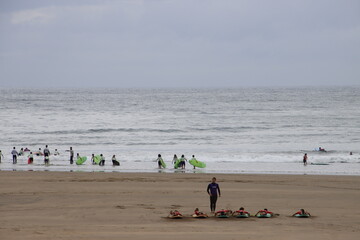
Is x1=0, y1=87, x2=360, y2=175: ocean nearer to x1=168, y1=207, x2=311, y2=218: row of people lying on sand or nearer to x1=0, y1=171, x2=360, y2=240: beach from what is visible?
x1=0, y1=171, x2=360, y2=240: beach

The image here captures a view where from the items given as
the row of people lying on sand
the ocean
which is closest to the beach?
the row of people lying on sand

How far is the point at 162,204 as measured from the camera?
18.1 m

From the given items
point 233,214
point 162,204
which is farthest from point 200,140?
point 233,214

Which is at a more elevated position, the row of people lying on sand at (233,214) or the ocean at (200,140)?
the ocean at (200,140)

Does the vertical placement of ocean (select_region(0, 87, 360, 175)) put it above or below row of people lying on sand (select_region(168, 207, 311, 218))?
above

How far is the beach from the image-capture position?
1381 centimetres

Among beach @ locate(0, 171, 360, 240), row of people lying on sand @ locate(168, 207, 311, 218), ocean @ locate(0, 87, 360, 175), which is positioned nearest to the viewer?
beach @ locate(0, 171, 360, 240)

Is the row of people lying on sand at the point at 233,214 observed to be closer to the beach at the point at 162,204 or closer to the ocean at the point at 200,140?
the beach at the point at 162,204

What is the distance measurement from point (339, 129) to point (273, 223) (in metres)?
41.7

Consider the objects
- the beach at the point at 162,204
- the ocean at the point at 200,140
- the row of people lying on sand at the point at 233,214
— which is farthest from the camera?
the ocean at the point at 200,140

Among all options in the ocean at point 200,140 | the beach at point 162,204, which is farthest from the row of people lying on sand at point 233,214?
the ocean at point 200,140

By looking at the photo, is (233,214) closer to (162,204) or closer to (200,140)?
(162,204)

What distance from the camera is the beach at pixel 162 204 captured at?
1381 centimetres

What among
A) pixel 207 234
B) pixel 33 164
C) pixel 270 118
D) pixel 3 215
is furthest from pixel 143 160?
pixel 270 118
